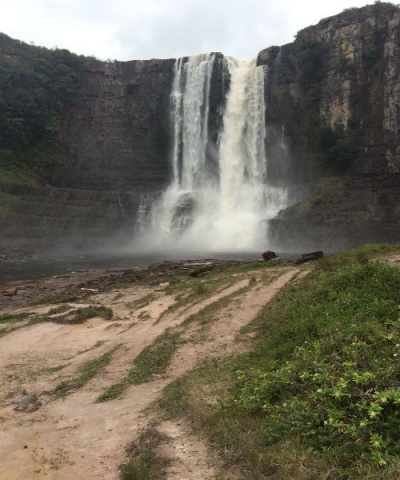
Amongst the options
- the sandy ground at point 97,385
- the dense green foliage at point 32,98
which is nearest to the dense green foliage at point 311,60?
the dense green foliage at point 32,98

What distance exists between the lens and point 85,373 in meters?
7.63

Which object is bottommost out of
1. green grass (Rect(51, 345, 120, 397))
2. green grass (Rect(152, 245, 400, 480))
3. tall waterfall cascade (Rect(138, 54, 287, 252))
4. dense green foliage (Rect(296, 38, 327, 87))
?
green grass (Rect(51, 345, 120, 397))

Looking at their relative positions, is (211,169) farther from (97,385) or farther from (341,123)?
(97,385)

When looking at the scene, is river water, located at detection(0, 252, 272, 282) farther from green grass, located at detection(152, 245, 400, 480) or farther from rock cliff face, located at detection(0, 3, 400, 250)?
green grass, located at detection(152, 245, 400, 480)

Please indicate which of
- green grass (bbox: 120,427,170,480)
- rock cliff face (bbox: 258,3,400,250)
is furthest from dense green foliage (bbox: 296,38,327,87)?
green grass (bbox: 120,427,170,480)

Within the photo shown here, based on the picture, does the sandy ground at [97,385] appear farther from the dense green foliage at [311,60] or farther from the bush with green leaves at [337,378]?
the dense green foliage at [311,60]

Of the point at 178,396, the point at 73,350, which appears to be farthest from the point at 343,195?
the point at 178,396

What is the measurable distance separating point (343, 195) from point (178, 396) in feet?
102

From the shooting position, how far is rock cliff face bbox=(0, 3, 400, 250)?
34.0 m

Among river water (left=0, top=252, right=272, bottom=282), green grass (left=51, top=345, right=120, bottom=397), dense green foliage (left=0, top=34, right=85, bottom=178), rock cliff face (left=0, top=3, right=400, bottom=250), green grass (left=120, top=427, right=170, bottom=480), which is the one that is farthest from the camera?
dense green foliage (left=0, top=34, right=85, bottom=178)

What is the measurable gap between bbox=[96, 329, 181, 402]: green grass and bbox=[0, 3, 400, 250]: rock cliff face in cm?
2573

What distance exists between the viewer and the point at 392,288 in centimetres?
742

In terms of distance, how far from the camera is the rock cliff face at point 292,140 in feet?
111

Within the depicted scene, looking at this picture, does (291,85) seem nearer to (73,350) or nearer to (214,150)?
(214,150)
